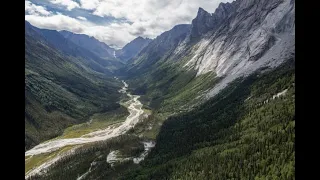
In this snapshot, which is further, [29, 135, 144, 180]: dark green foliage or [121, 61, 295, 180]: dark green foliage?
[29, 135, 144, 180]: dark green foliage

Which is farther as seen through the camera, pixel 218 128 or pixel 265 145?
pixel 218 128

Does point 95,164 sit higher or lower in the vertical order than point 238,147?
lower

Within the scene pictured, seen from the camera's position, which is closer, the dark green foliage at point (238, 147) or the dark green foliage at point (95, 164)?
the dark green foliage at point (238, 147)

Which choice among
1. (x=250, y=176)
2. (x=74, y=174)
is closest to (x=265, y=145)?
(x=250, y=176)

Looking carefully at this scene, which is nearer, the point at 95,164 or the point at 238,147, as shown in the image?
the point at 238,147

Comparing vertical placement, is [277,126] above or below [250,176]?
above
